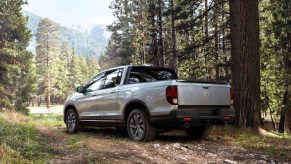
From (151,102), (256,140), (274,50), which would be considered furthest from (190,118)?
(274,50)

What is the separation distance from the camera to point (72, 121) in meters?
11.0

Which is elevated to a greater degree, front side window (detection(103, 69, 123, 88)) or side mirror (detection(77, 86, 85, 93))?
front side window (detection(103, 69, 123, 88))

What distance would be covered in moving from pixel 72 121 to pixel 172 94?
15.3ft

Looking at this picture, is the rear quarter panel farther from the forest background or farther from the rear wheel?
the forest background

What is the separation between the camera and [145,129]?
8.15 metres

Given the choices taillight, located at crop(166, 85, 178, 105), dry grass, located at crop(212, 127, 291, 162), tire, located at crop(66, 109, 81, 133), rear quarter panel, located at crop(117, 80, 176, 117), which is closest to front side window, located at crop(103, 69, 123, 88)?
rear quarter panel, located at crop(117, 80, 176, 117)

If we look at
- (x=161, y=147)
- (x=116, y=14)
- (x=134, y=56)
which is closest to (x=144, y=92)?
(x=161, y=147)

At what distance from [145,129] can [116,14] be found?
118ft

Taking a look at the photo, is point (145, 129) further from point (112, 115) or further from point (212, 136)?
point (212, 136)

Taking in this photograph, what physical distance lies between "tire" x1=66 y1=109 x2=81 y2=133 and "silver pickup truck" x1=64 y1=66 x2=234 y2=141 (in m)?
0.22

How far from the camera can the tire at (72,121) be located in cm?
1070

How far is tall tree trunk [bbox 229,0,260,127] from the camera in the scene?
9797 mm

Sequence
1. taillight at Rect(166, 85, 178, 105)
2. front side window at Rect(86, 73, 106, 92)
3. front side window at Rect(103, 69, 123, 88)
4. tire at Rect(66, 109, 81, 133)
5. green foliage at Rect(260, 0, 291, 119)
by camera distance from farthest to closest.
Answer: green foliage at Rect(260, 0, 291, 119) < tire at Rect(66, 109, 81, 133) < front side window at Rect(86, 73, 106, 92) < front side window at Rect(103, 69, 123, 88) < taillight at Rect(166, 85, 178, 105)

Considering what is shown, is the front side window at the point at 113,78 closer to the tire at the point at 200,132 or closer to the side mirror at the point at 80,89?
the side mirror at the point at 80,89
